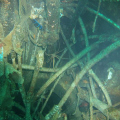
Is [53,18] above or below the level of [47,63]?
above

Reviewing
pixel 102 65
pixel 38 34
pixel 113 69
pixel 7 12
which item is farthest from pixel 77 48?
pixel 7 12

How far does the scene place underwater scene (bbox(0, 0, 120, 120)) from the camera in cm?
234

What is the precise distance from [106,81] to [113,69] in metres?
0.56

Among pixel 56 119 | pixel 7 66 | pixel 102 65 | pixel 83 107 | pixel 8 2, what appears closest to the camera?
pixel 7 66

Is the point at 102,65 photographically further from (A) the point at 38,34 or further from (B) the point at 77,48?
(A) the point at 38,34

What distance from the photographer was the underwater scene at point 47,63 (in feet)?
7.67

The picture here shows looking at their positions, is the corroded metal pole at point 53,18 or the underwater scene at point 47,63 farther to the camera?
the corroded metal pole at point 53,18

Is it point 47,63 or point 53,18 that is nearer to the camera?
point 53,18

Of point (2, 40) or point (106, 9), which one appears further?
point (106, 9)

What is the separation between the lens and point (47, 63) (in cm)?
472

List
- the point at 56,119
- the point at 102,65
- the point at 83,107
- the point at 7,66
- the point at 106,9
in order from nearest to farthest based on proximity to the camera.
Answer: the point at 7,66 → the point at 56,119 → the point at 106,9 → the point at 83,107 → the point at 102,65

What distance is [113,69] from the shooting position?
13.5 ft

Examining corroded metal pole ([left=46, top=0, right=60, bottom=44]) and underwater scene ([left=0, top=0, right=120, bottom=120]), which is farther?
corroded metal pole ([left=46, top=0, right=60, bottom=44])

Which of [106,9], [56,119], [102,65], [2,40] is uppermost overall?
[106,9]
